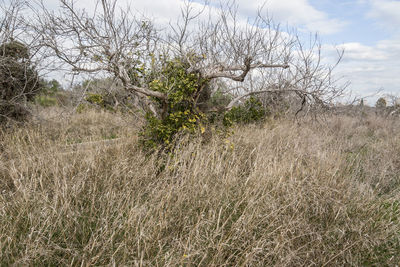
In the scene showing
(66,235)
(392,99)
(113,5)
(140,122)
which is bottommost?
(66,235)

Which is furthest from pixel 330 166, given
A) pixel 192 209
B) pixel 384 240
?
pixel 192 209

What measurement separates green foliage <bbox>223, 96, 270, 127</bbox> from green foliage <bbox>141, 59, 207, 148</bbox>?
11.2 ft

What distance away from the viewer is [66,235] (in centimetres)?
234

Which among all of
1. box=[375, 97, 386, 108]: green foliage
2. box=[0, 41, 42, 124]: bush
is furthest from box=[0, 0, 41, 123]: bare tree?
box=[375, 97, 386, 108]: green foliage

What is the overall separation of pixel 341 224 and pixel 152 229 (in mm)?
1998

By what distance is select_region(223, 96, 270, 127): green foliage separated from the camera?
8586 mm

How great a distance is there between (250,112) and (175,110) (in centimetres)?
429

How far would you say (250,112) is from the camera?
882cm

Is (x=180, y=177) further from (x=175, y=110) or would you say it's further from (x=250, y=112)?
(x=250, y=112)

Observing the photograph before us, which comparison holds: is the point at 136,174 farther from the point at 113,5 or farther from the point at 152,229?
the point at 113,5

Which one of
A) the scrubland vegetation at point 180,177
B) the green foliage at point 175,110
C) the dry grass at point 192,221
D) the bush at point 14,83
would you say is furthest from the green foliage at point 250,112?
the bush at point 14,83

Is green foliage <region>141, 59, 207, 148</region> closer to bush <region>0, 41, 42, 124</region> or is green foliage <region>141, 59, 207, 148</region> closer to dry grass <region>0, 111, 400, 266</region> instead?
dry grass <region>0, 111, 400, 266</region>

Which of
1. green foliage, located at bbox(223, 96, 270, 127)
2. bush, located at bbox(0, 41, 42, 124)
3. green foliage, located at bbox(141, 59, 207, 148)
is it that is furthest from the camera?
green foliage, located at bbox(223, 96, 270, 127)

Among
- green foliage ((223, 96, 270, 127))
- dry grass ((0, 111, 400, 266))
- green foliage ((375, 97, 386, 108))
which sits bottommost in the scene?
dry grass ((0, 111, 400, 266))
